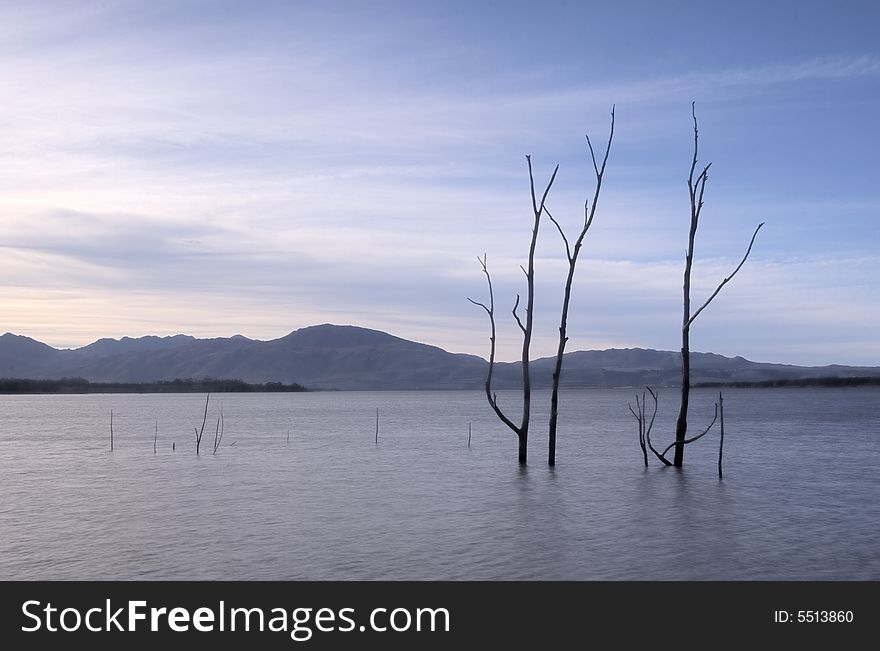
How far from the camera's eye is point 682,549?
58.7 ft

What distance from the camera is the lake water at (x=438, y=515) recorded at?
16.4m
